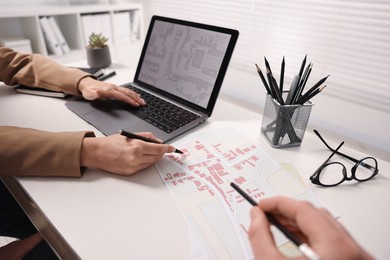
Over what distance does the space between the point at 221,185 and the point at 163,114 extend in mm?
324

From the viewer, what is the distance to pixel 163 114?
2.59 ft

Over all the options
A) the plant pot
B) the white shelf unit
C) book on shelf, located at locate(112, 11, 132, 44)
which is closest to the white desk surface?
the plant pot

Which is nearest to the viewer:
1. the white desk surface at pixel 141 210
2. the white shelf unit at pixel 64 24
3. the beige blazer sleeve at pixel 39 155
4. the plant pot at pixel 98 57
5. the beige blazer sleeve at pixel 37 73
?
the white desk surface at pixel 141 210

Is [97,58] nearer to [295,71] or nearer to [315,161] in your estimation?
[295,71]

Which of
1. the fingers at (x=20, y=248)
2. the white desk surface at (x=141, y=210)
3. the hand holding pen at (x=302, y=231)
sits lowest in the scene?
the fingers at (x=20, y=248)

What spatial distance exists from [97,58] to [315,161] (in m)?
1.03

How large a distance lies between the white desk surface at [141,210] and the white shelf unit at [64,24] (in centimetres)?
141

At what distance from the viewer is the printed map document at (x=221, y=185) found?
435 millimetres

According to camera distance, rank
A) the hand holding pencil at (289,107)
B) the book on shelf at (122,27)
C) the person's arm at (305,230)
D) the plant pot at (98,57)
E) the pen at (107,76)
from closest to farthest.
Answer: the person's arm at (305,230), the hand holding pencil at (289,107), the pen at (107,76), the plant pot at (98,57), the book on shelf at (122,27)

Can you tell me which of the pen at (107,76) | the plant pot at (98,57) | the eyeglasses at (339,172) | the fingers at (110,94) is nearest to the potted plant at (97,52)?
the plant pot at (98,57)

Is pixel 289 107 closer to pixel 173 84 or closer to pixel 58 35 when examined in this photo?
pixel 173 84

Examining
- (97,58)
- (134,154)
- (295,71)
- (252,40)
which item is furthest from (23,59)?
(295,71)

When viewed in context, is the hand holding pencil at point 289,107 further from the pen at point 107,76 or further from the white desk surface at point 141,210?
the pen at point 107,76

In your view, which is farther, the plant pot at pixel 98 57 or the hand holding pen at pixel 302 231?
the plant pot at pixel 98 57
